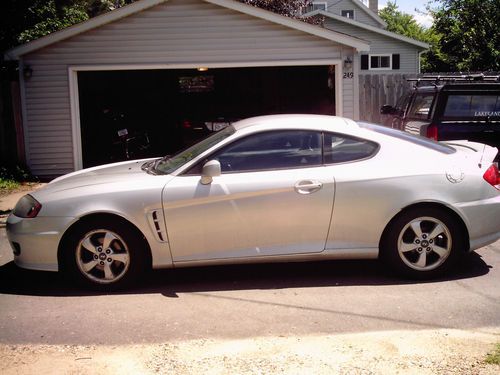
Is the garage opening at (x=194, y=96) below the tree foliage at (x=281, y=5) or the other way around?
below

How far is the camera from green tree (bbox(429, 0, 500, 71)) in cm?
2786

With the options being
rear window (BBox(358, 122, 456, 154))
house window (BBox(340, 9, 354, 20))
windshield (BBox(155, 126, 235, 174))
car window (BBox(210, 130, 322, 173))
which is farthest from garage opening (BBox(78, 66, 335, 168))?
house window (BBox(340, 9, 354, 20))

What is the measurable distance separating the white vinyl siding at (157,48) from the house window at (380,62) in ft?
60.3

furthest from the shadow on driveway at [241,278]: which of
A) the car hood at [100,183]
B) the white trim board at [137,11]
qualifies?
the white trim board at [137,11]

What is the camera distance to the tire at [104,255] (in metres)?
5.46

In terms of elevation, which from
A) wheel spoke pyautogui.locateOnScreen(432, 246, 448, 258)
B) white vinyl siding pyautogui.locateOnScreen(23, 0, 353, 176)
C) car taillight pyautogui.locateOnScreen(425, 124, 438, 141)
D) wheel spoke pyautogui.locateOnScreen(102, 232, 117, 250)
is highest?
white vinyl siding pyautogui.locateOnScreen(23, 0, 353, 176)

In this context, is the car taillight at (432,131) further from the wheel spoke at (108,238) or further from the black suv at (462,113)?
the wheel spoke at (108,238)

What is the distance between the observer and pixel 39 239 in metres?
5.46

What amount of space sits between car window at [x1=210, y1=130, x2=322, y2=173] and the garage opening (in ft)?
36.5

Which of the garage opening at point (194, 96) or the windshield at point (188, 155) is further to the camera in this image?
the garage opening at point (194, 96)

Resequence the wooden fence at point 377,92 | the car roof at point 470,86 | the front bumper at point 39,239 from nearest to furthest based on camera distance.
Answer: the front bumper at point 39,239 → the car roof at point 470,86 → the wooden fence at point 377,92

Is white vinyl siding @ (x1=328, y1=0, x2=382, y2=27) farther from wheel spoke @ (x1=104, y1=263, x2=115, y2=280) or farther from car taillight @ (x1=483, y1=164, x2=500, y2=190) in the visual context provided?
wheel spoke @ (x1=104, y1=263, x2=115, y2=280)

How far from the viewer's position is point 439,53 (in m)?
32.9

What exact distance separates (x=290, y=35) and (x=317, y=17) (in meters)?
16.9
